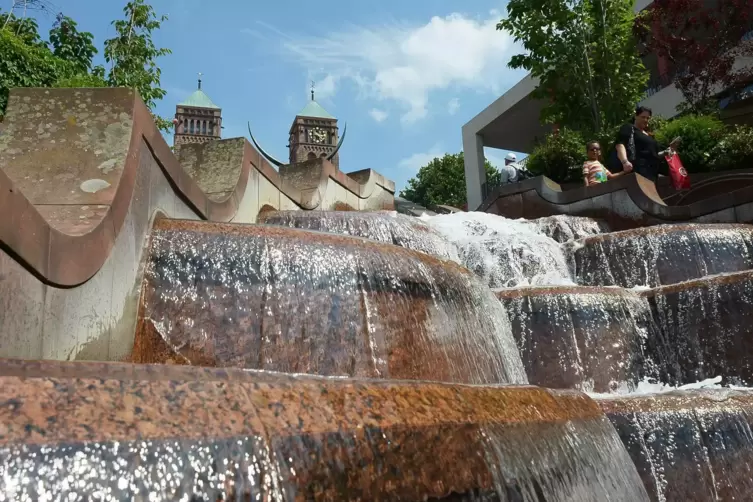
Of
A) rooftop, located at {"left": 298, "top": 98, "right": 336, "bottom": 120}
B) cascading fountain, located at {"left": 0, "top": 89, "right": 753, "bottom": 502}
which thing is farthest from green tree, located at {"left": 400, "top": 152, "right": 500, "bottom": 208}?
cascading fountain, located at {"left": 0, "top": 89, "right": 753, "bottom": 502}

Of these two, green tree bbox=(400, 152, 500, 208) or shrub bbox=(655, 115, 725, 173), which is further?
green tree bbox=(400, 152, 500, 208)

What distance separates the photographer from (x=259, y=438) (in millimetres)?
1896

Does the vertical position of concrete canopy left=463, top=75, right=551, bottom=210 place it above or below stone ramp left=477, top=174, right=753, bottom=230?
above

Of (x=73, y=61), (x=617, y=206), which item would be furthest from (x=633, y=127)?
(x=73, y=61)

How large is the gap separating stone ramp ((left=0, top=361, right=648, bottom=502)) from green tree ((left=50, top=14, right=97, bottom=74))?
1712 cm

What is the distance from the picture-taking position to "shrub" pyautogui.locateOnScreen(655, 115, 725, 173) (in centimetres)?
1372

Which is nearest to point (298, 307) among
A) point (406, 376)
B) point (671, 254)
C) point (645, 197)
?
point (406, 376)

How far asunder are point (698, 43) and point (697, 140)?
629 centimetres

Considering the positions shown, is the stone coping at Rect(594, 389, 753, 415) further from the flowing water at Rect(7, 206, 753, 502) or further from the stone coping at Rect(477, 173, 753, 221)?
the stone coping at Rect(477, 173, 753, 221)

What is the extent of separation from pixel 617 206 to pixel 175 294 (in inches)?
338

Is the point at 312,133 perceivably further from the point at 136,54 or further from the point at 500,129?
the point at 136,54

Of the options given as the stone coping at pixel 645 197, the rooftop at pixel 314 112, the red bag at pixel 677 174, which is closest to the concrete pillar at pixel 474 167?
the stone coping at pixel 645 197

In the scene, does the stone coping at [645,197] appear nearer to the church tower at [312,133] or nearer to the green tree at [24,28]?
the green tree at [24,28]

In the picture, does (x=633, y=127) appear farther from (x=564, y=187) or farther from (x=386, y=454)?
(x=386, y=454)
